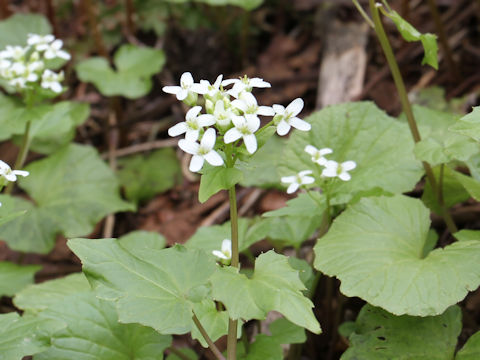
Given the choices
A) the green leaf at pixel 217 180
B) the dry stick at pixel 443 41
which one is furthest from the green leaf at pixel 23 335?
the dry stick at pixel 443 41

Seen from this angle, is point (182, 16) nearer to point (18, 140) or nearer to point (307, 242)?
point (18, 140)

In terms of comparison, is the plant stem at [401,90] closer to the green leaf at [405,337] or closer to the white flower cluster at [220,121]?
the green leaf at [405,337]

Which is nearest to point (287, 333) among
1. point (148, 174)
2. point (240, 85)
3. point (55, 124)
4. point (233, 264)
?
point (233, 264)

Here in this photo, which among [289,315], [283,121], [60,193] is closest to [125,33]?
[60,193]

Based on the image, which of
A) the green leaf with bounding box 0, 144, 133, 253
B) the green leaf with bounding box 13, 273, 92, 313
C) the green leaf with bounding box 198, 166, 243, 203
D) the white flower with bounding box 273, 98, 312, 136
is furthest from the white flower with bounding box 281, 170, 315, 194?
the green leaf with bounding box 0, 144, 133, 253

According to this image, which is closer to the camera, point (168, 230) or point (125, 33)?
point (168, 230)

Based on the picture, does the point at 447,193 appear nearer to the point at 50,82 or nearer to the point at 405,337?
the point at 405,337

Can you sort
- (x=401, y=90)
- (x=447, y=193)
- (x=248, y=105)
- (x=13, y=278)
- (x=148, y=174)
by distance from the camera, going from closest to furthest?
1. (x=248, y=105)
2. (x=401, y=90)
3. (x=447, y=193)
4. (x=13, y=278)
5. (x=148, y=174)
